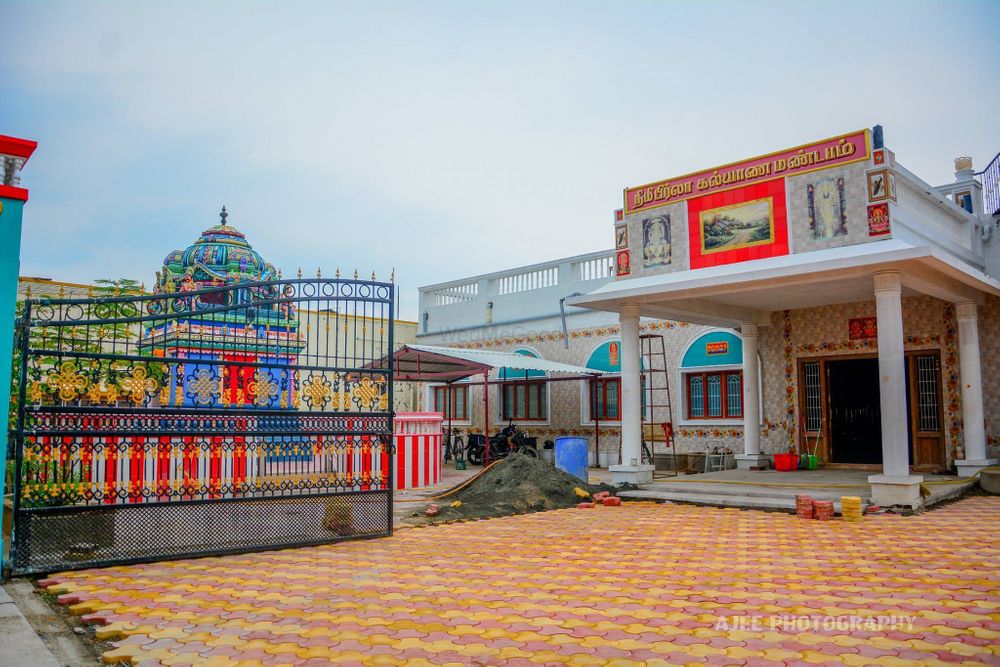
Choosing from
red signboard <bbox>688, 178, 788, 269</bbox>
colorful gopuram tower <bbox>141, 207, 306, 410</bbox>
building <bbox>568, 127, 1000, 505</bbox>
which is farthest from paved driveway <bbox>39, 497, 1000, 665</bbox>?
red signboard <bbox>688, 178, 788, 269</bbox>

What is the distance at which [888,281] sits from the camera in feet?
28.6

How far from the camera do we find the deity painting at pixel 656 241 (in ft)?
36.8

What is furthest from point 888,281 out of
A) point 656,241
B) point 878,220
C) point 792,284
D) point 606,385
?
point 606,385

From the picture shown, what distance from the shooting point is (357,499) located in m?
7.03

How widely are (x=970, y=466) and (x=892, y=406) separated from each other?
287cm

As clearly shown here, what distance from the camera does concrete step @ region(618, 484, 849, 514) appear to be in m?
9.07

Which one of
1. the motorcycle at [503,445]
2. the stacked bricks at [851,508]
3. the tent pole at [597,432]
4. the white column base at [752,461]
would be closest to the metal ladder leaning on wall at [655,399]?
the tent pole at [597,432]

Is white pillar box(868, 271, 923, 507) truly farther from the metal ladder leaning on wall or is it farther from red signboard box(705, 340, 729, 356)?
the metal ladder leaning on wall

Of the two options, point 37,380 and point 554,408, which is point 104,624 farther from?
point 554,408

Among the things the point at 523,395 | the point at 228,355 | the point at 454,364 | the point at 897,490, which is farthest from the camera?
the point at 523,395

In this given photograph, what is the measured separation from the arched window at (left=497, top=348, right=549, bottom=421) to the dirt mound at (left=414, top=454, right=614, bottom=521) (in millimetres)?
6922

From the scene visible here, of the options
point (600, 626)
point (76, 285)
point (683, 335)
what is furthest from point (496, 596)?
point (76, 285)

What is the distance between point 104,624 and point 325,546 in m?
2.62

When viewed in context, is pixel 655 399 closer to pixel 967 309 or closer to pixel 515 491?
pixel 967 309
